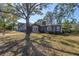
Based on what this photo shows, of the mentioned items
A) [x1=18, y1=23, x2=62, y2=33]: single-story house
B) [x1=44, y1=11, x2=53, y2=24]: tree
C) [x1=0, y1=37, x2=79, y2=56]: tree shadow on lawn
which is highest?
[x1=44, y1=11, x2=53, y2=24]: tree

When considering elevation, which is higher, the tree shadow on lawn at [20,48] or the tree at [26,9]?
the tree at [26,9]

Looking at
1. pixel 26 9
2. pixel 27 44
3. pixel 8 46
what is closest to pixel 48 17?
pixel 26 9

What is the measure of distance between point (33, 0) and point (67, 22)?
392 millimetres

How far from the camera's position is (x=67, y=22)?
196 cm

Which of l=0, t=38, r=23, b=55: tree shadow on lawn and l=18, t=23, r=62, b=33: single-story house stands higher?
l=18, t=23, r=62, b=33: single-story house

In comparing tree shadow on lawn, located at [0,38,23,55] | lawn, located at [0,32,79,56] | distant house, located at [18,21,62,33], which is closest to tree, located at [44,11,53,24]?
distant house, located at [18,21,62,33]

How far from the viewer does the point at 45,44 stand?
6.46ft

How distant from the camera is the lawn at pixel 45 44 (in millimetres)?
1943

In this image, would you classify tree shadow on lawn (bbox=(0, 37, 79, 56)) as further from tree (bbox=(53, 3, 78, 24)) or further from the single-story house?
tree (bbox=(53, 3, 78, 24))

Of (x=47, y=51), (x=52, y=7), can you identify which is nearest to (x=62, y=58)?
(x=47, y=51)

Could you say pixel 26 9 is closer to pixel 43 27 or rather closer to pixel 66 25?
pixel 43 27

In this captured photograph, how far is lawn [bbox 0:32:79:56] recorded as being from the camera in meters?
1.94

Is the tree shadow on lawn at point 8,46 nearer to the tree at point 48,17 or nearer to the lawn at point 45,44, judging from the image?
the lawn at point 45,44

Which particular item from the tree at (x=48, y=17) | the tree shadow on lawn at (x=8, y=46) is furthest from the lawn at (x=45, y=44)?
the tree at (x=48, y=17)
